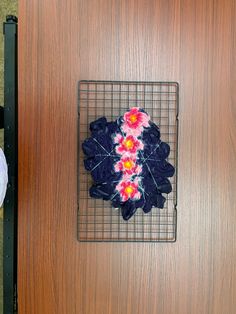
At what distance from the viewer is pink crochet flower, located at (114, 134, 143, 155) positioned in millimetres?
968

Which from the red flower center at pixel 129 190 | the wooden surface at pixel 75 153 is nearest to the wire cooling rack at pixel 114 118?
the wooden surface at pixel 75 153

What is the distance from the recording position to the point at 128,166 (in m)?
0.96

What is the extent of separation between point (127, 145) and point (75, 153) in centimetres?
18

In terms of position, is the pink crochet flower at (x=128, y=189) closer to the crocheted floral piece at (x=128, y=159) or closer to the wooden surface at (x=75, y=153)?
the crocheted floral piece at (x=128, y=159)

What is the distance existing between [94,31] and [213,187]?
2.00ft

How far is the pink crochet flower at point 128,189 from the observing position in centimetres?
97

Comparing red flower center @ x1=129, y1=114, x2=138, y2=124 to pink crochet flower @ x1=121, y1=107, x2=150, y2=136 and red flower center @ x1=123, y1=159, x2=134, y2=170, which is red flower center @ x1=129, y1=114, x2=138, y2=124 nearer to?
pink crochet flower @ x1=121, y1=107, x2=150, y2=136

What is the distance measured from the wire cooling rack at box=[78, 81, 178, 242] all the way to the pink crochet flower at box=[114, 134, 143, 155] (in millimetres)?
121

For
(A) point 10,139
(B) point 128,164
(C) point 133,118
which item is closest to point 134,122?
(C) point 133,118

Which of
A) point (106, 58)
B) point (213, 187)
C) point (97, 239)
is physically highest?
point (106, 58)

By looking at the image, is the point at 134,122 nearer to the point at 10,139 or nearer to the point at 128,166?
the point at 128,166

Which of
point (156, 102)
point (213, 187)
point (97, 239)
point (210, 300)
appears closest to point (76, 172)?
point (97, 239)

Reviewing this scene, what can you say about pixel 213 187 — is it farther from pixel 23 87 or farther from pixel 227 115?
pixel 23 87

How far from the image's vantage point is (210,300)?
109 cm
